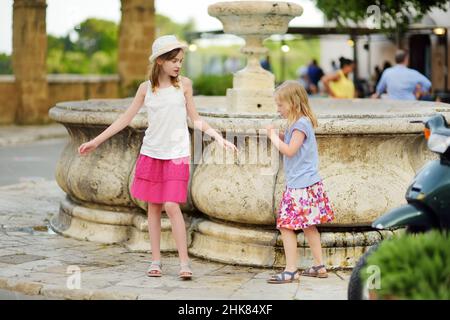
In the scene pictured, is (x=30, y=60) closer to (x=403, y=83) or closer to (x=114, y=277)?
(x=403, y=83)

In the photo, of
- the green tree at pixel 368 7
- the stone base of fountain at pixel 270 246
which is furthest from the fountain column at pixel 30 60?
the stone base of fountain at pixel 270 246

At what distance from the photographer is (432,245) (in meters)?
4.66

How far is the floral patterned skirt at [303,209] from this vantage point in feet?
22.8

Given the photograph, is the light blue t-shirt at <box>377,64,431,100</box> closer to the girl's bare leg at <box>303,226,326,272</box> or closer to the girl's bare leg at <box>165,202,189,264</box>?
the girl's bare leg at <box>303,226,326,272</box>

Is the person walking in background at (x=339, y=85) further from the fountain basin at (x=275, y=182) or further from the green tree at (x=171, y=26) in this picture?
the green tree at (x=171, y=26)

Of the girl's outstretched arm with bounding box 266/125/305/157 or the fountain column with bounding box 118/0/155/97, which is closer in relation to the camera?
the girl's outstretched arm with bounding box 266/125/305/157

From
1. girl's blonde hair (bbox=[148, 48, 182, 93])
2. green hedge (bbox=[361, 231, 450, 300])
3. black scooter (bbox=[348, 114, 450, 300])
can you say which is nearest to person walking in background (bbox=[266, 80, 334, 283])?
girl's blonde hair (bbox=[148, 48, 182, 93])

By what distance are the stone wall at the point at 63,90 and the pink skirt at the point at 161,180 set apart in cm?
1715

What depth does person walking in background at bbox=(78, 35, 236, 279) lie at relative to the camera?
7059 mm

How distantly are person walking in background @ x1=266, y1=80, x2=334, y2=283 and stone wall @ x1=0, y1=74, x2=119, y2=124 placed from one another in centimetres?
1762

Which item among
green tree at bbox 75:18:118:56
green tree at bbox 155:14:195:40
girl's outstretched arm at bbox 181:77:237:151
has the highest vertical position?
green tree at bbox 155:14:195:40

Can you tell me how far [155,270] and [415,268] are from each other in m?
2.90

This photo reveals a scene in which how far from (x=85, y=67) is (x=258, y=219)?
2838cm
